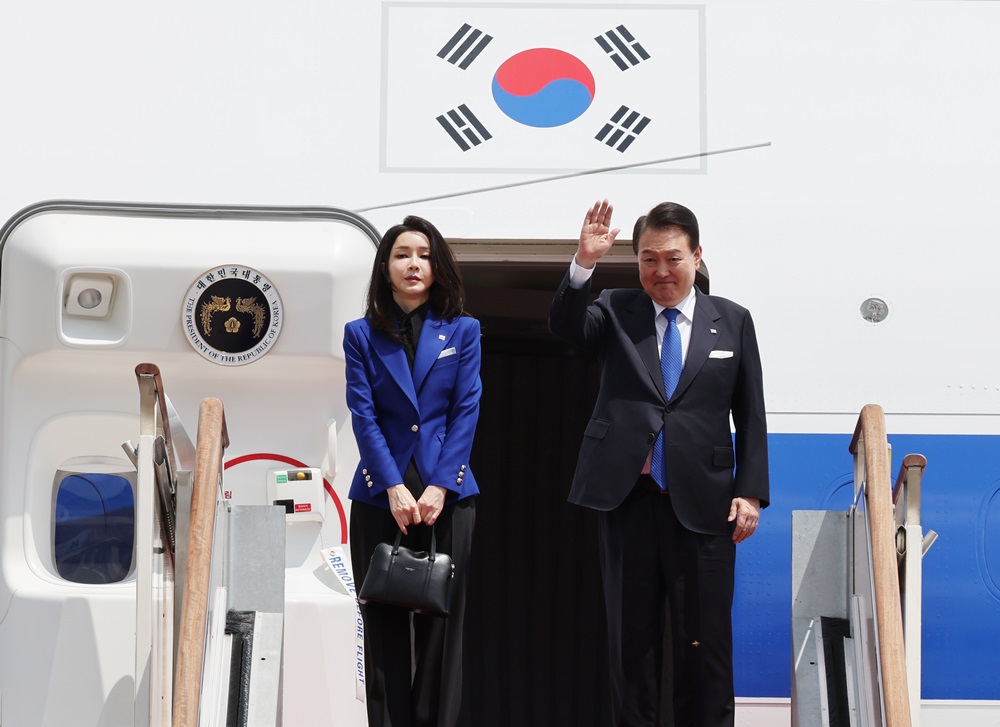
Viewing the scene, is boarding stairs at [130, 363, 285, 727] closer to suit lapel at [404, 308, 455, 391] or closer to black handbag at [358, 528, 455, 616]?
black handbag at [358, 528, 455, 616]

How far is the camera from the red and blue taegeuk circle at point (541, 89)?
4766 mm

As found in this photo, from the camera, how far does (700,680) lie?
139 inches

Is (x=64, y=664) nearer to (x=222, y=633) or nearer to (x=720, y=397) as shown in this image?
(x=222, y=633)

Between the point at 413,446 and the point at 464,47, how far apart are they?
1.80 meters

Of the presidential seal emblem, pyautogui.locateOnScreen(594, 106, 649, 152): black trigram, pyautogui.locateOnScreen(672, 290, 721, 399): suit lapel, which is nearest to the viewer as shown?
pyautogui.locateOnScreen(672, 290, 721, 399): suit lapel

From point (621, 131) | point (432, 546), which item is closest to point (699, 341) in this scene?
point (432, 546)

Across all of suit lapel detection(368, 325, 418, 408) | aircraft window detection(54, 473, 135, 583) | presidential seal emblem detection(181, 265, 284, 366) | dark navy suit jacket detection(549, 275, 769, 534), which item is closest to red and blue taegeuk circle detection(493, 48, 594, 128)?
presidential seal emblem detection(181, 265, 284, 366)

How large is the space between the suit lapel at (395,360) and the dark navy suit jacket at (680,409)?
0.41 metres

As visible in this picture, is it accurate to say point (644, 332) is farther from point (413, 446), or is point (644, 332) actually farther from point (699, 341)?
point (413, 446)

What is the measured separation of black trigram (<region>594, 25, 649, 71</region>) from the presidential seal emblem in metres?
1.49

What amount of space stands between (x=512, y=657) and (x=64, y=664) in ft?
8.58

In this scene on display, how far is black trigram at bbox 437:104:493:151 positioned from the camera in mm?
4762

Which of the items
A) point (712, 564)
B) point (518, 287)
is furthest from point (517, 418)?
point (712, 564)

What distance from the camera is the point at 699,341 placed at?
3.71 meters
